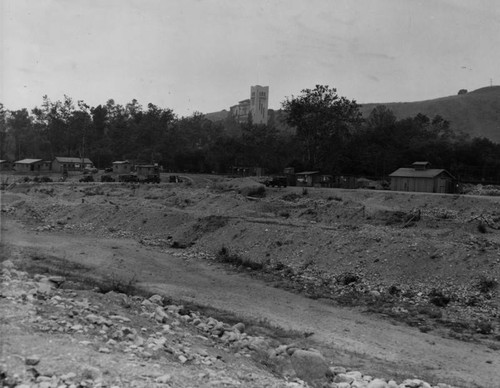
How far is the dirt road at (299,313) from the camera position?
15656 mm

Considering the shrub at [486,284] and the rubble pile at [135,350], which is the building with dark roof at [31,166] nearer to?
the rubble pile at [135,350]

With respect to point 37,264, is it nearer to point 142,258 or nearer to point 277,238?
point 142,258

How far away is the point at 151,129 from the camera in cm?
11506

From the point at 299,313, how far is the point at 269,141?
79932mm

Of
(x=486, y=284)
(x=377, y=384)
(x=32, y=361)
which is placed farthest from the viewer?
(x=486, y=284)

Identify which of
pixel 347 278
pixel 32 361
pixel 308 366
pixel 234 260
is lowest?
Answer: pixel 234 260

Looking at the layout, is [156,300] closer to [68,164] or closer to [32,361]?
[32,361]

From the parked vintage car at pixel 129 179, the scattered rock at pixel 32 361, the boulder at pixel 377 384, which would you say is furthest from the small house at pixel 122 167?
the scattered rock at pixel 32 361

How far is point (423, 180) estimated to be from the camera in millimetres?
59969

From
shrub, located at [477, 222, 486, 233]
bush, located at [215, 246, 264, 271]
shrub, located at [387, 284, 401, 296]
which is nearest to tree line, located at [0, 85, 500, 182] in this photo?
shrub, located at [477, 222, 486, 233]

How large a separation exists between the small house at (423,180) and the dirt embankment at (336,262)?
9565 mm

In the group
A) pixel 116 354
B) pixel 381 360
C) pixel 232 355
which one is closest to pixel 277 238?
pixel 381 360

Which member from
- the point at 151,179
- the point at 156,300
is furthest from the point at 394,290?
the point at 151,179

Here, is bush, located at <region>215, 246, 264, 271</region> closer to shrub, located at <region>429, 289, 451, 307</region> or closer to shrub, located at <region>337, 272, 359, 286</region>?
shrub, located at <region>337, 272, 359, 286</region>
